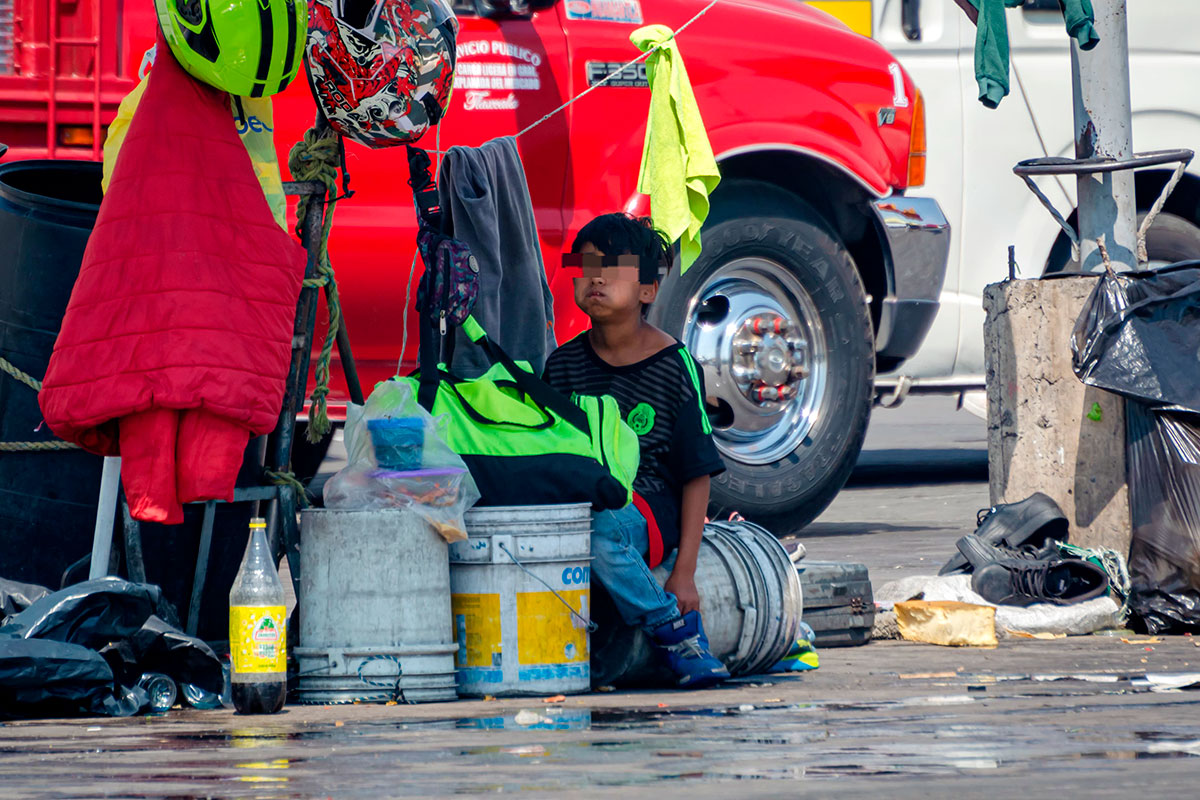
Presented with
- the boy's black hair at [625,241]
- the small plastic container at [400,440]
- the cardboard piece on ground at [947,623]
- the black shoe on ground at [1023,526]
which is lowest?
the cardboard piece on ground at [947,623]

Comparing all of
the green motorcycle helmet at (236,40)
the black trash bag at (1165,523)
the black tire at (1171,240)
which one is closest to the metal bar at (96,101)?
the green motorcycle helmet at (236,40)

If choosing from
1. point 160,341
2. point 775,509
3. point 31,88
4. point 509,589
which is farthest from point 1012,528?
point 31,88

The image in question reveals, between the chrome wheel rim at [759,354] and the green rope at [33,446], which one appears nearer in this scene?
the green rope at [33,446]

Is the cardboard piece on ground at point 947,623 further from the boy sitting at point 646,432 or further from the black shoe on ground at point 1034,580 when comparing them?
the boy sitting at point 646,432

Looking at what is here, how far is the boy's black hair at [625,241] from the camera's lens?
4859 mm

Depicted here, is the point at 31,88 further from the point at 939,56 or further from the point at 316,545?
the point at 939,56

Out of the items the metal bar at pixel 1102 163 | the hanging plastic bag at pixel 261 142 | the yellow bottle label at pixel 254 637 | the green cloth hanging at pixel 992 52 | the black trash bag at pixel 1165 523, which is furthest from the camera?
the green cloth hanging at pixel 992 52

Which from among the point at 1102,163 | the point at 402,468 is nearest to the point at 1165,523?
the point at 1102,163

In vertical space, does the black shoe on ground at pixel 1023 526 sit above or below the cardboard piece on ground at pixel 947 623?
above

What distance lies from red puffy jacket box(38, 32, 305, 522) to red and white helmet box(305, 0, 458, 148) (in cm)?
52

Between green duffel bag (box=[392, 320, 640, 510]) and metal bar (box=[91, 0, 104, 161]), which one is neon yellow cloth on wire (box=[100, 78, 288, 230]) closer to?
green duffel bag (box=[392, 320, 640, 510])

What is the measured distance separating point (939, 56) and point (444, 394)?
5233 mm

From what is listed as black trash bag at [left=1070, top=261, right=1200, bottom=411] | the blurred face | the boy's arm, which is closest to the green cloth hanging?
black trash bag at [left=1070, top=261, right=1200, bottom=411]

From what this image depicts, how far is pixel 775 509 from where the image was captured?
290 inches
